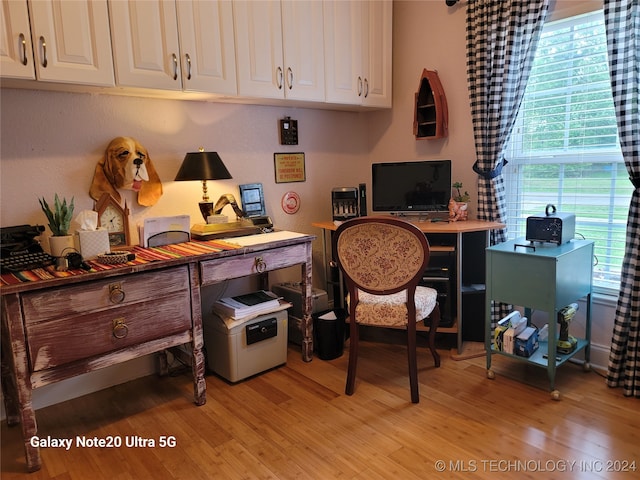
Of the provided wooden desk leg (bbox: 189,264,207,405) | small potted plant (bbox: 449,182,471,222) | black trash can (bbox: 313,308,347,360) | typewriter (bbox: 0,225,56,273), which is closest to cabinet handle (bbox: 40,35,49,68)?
typewriter (bbox: 0,225,56,273)

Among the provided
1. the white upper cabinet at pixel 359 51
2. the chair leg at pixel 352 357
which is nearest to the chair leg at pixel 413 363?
the chair leg at pixel 352 357

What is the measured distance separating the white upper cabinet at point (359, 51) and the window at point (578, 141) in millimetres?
977

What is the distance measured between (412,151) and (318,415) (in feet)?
6.53

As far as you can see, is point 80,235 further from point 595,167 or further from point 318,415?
point 595,167

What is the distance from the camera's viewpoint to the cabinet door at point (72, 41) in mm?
1867

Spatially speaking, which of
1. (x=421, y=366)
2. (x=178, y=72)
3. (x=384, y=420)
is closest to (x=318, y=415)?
(x=384, y=420)

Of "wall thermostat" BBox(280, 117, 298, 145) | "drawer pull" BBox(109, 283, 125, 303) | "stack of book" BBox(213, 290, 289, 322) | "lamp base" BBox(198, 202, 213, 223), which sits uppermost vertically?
"wall thermostat" BBox(280, 117, 298, 145)

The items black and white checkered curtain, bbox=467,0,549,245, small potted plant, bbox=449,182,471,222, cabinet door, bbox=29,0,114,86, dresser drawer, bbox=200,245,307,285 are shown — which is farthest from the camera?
small potted plant, bbox=449,182,471,222

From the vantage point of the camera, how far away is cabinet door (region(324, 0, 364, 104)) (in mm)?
2857

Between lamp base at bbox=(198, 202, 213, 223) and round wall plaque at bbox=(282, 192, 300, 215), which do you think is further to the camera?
round wall plaque at bbox=(282, 192, 300, 215)

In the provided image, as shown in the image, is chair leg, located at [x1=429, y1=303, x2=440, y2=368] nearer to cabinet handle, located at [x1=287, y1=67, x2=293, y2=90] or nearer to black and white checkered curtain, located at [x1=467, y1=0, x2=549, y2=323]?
black and white checkered curtain, located at [x1=467, y1=0, x2=549, y2=323]

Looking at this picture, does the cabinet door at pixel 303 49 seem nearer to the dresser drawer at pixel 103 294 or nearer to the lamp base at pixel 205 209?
the lamp base at pixel 205 209

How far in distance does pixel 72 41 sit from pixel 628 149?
2.56m

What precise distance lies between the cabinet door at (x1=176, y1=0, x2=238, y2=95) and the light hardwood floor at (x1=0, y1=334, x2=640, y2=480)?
1.60 metres
